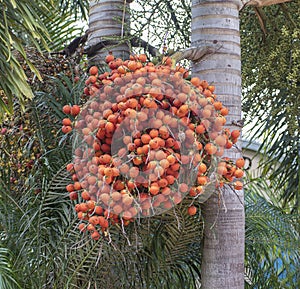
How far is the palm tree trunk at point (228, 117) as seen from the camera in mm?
2066

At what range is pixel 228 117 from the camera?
2.12 metres

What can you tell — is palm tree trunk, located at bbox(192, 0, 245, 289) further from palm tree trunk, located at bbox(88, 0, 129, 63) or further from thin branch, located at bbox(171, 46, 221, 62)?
palm tree trunk, located at bbox(88, 0, 129, 63)

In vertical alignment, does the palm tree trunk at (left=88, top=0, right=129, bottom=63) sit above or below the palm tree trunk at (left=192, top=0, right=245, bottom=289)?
above

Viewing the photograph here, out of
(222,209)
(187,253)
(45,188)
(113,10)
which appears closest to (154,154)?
(222,209)

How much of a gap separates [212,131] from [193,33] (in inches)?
24.9

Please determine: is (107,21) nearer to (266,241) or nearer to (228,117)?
(228,117)

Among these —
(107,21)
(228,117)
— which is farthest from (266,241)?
(107,21)

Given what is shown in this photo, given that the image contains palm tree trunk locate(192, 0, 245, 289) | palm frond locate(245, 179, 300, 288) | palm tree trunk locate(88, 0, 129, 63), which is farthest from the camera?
palm tree trunk locate(88, 0, 129, 63)

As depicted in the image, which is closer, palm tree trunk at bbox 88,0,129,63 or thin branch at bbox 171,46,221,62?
thin branch at bbox 171,46,221,62

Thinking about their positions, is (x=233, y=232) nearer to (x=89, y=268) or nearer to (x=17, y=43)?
(x=89, y=268)

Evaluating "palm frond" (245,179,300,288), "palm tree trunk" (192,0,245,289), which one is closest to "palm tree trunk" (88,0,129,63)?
"palm tree trunk" (192,0,245,289)

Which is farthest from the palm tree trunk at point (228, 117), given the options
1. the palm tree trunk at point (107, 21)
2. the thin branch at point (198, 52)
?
the palm tree trunk at point (107, 21)

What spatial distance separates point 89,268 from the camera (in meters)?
2.05

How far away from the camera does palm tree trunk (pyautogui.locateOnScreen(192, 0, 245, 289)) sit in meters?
2.07
